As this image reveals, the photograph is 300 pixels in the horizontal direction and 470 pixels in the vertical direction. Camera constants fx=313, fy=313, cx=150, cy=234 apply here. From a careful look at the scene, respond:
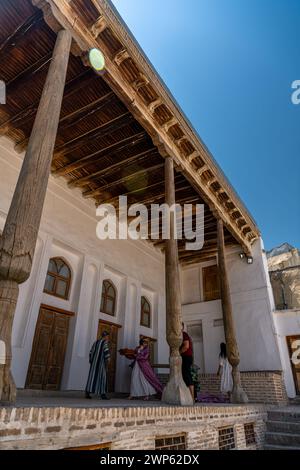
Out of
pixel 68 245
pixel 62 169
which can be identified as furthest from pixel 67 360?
pixel 62 169

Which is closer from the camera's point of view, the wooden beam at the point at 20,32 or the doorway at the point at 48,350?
the wooden beam at the point at 20,32

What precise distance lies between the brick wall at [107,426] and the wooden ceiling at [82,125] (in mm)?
6013

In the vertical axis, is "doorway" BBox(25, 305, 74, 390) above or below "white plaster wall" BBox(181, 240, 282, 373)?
below

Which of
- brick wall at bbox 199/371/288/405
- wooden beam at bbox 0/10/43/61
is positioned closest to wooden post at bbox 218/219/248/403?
brick wall at bbox 199/371/288/405

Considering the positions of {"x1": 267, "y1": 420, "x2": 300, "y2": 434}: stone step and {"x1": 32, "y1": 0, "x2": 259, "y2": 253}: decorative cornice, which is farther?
{"x1": 267, "y1": 420, "x2": 300, "y2": 434}: stone step

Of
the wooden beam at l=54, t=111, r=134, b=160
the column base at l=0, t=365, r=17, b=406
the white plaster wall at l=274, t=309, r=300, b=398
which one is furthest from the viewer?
the white plaster wall at l=274, t=309, r=300, b=398

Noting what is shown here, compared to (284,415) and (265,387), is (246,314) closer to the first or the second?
(265,387)

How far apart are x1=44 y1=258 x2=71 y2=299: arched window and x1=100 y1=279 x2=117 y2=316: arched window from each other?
1.41 m

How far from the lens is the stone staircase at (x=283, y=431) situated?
5555 millimetres

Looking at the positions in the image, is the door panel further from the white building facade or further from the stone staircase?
the stone staircase

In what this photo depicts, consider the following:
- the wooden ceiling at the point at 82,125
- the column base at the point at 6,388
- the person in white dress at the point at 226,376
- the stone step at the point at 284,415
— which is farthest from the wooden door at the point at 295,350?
the column base at the point at 6,388

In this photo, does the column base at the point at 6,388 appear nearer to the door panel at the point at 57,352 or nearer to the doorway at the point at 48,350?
the doorway at the point at 48,350

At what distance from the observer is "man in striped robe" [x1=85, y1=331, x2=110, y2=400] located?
627cm

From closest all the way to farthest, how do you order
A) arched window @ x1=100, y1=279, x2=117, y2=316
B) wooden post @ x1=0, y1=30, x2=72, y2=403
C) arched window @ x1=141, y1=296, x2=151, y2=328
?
wooden post @ x1=0, y1=30, x2=72, y2=403 < arched window @ x1=100, y1=279, x2=117, y2=316 < arched window @ x1=141, y1=296, x2=151, y2=328
